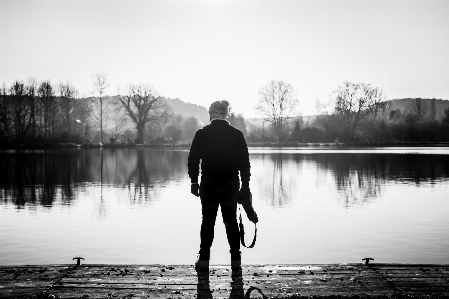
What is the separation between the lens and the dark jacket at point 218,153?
560cm

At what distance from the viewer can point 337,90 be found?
265 feet

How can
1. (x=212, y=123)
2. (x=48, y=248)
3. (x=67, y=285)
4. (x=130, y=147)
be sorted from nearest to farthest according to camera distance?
(x=67, y=285) < (x=212, y=123) < (x=48, y=248) < (x=130, y=147)

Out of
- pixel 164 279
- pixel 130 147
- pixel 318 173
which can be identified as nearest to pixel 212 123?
pixel 164 279

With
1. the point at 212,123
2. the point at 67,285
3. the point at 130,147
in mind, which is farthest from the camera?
the point at 130,147

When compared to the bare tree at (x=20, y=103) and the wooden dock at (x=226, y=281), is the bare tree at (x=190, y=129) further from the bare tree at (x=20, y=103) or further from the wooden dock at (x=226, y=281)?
the wooden dock at (x=226, y=281)

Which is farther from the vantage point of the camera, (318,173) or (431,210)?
(318,173)

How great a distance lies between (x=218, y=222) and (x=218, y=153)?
6153 mm

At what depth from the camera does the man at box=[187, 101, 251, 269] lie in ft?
18.4

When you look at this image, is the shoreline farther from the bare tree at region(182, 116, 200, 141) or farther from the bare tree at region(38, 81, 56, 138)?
the bare tree at region(182, 116, 200, 141)

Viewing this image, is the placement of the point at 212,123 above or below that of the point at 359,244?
above

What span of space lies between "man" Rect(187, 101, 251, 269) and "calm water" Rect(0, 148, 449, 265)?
2269 mm

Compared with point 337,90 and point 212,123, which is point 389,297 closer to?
point 212,123

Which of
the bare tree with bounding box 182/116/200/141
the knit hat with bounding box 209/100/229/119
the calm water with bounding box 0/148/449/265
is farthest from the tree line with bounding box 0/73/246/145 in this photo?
the knit hat with bounding box 209/100/229/119

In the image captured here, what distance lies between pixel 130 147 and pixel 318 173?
48863 millimetres
